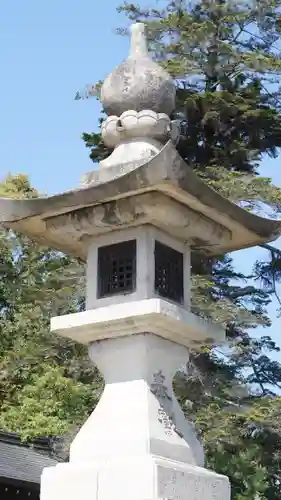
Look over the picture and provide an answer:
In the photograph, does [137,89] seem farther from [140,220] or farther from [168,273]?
[168,273]

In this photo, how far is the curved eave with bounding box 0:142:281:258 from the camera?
15.9 feet

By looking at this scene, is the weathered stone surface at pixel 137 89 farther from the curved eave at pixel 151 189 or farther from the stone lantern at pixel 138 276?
the curved eave at pixel 151 189

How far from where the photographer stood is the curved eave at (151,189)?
4840 mm

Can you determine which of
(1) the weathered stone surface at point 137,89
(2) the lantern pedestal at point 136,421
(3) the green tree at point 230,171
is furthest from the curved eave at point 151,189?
(3) the green tree at point 230,171

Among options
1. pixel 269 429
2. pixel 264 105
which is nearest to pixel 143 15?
pixel 264 105

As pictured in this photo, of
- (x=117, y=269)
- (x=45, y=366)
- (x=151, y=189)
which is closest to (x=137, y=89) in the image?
(x=151, y=189)

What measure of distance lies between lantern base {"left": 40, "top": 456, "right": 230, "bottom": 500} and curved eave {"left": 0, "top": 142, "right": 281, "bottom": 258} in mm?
1710

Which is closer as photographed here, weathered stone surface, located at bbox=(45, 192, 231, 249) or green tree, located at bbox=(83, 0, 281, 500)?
weathered stone surface, located at bbox=(45, 192, 231, 249)

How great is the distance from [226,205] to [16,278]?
44.5 ft

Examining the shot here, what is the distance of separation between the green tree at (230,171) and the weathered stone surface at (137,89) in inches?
276

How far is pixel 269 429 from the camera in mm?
12023

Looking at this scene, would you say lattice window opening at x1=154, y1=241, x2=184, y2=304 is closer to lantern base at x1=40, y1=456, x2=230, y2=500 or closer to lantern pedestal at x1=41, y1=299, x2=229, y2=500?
lantern pedestal at x1=41, y1=299, x2=229, y2=500

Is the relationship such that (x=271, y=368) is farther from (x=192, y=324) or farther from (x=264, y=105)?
(x=192, y=324)

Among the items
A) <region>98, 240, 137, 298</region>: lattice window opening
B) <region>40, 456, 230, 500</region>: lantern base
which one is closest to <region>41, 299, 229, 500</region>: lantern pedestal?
<region>40, 456, 230, 500</region>: lantern base
